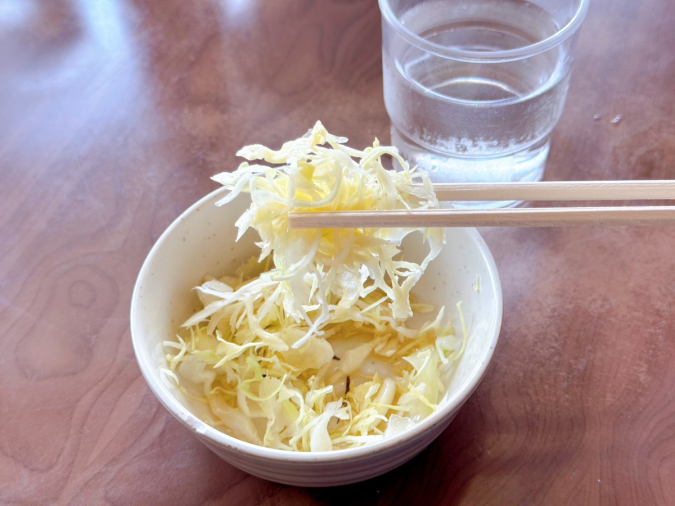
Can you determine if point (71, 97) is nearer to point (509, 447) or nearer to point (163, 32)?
point (163, 32)

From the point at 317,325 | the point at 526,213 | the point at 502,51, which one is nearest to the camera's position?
the point at 526,213

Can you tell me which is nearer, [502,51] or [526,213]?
[526,213]

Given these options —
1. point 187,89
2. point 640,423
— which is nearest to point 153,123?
point 187,89

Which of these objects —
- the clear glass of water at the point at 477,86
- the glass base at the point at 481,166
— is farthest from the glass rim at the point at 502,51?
the glass base at the point at 481,166

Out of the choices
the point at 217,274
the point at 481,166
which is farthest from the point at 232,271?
the point at 481,166

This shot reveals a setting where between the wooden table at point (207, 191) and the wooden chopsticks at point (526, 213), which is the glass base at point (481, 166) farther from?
the wooden chopsticks at point (526, 213)

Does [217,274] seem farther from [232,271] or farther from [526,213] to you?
[526,213]
